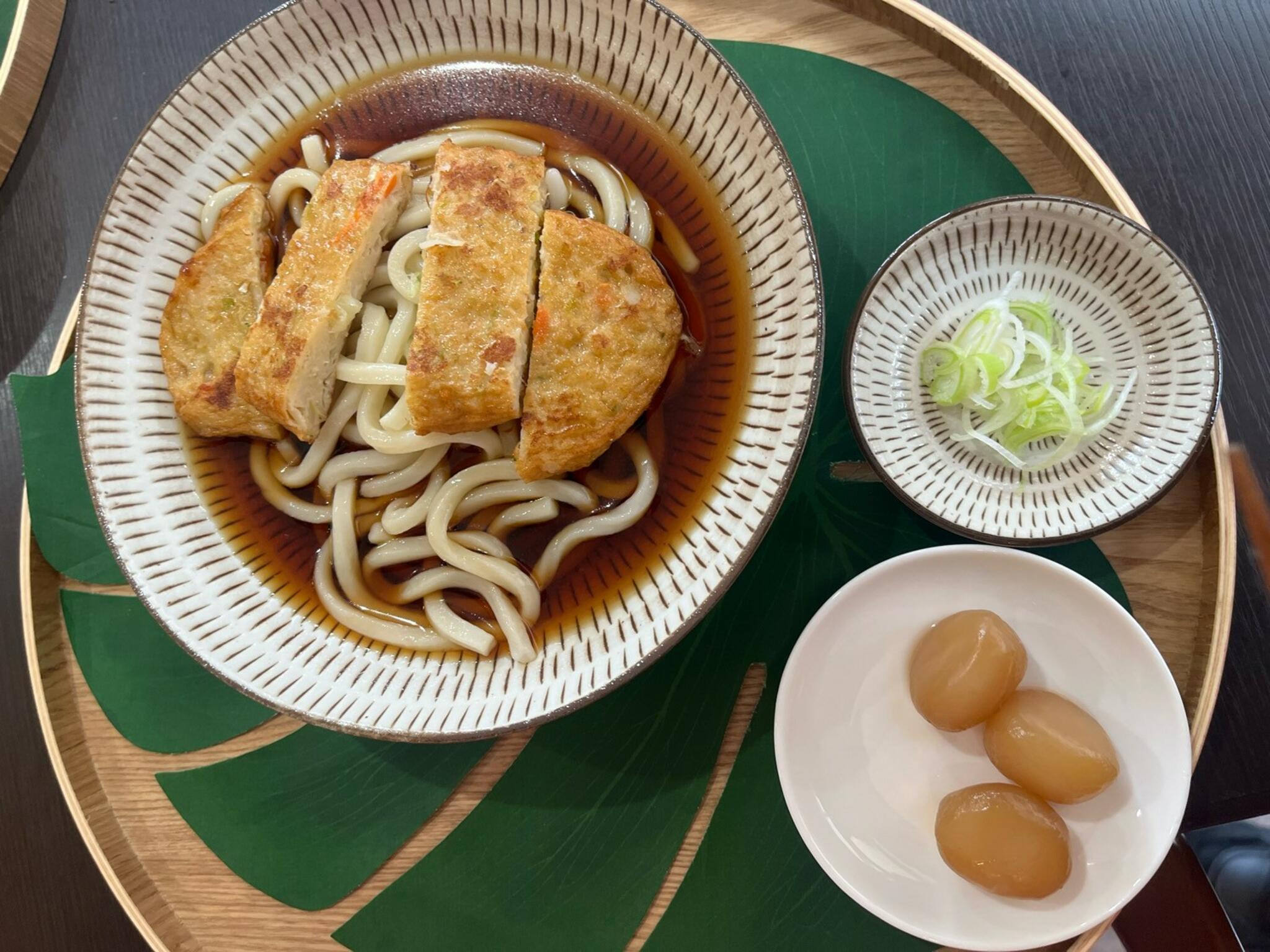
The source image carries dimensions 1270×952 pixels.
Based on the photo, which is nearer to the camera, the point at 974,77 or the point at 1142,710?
the point at 1142,710

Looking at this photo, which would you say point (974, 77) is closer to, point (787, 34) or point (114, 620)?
point (787, 34)

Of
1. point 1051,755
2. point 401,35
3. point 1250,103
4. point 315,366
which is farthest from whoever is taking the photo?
point 1250,103

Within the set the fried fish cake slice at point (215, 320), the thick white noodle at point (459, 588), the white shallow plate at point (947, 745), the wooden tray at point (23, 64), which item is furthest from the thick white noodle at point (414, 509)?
the wooden tray at point (23, 64)

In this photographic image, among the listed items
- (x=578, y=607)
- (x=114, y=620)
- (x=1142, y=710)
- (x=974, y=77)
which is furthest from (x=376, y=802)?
(x=974, y=77)

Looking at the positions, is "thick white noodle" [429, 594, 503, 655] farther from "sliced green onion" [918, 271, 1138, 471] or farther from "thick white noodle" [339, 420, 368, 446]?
"sliced green onion" [918, 271, 1138, 471]

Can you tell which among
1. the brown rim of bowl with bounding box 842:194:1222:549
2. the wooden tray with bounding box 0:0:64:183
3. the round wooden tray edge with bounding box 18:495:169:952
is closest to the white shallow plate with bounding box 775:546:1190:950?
the brown rim of bowl with bounding box 842:194:1222:549

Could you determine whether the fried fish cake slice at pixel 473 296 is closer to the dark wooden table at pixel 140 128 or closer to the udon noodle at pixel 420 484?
the udon noodle at pixel 420 484


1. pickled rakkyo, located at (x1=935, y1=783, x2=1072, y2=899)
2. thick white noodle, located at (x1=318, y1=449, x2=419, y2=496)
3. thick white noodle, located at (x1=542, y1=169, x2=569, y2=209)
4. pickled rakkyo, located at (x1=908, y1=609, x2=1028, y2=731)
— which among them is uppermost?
thick white noodle, located at (x1=542, y1=169, x2=569, y2=209)
